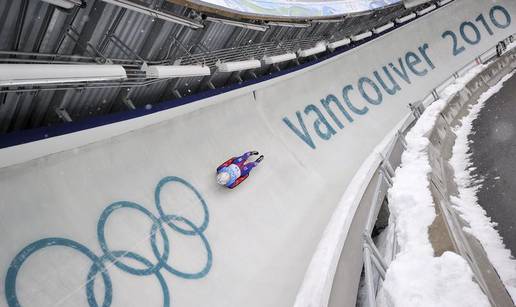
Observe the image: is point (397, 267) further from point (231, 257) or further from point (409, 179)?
point (231, 257)

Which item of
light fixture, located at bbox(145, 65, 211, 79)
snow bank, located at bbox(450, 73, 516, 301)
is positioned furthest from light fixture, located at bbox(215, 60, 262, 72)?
snow bank, located at bbox(450, 73, 516, 301)

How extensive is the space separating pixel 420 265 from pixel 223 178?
A: 3.68m

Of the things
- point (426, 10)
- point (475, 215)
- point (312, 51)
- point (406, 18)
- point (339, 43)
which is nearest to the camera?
point (475, 215)

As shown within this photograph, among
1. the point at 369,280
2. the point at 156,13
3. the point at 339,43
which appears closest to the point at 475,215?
the point at 369,280

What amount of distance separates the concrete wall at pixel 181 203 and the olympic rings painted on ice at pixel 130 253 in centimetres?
1

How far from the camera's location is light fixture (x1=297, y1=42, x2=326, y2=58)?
32.9ft

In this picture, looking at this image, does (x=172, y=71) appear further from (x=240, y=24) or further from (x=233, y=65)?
(x=240, y=24)

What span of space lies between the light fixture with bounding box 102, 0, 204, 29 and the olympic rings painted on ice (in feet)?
8.12

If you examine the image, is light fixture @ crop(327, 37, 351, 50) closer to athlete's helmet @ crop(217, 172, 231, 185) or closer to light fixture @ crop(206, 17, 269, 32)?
light fixture @ crop(206, 17, 269, 32)

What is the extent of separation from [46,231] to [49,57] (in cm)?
211

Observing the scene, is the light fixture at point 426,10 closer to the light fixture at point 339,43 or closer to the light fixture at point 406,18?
the light fixture at point 406,18

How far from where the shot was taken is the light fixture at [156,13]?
449cm

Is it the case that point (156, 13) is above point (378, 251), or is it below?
above

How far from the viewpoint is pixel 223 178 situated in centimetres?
657
